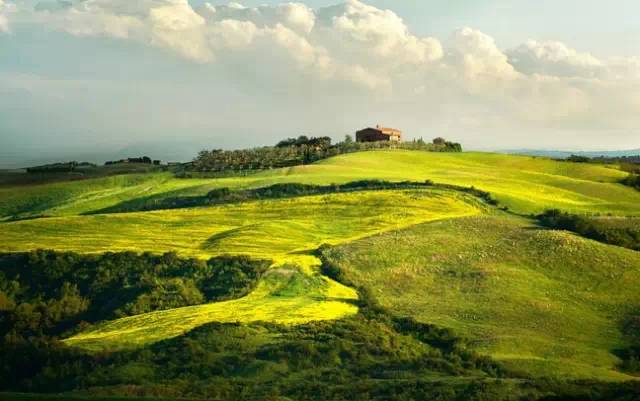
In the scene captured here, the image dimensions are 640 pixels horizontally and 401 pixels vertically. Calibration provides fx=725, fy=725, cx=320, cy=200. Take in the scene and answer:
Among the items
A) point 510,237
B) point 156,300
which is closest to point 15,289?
point 156,300

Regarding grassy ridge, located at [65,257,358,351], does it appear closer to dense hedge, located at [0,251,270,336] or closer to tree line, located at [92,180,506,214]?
dense hedge, located at [0,251,270,336]

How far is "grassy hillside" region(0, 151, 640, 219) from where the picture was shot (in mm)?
80375

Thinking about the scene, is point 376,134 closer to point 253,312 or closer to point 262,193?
point 262,193

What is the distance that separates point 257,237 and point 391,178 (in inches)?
1180

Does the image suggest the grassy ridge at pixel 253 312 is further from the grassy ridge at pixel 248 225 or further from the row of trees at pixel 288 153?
the row of trees at pixel 288 153

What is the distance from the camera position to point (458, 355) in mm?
35812

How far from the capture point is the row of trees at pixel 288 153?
110562 mm

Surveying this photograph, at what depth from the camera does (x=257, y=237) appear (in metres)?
60.2

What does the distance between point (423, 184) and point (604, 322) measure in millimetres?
40895

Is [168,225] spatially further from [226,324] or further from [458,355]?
[458,355]

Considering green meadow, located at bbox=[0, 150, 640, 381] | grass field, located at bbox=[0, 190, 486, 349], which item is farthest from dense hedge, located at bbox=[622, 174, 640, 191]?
grass field, located at bbox=[0, 190, 486, 349]

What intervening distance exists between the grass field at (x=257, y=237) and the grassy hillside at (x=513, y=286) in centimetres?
357

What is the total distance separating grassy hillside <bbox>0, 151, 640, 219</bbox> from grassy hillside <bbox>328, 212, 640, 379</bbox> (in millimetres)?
16725

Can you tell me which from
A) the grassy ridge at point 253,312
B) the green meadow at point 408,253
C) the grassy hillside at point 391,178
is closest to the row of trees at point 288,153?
the grassy hillside at point 391,178
